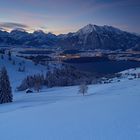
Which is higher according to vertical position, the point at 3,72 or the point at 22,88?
the point at 3,72

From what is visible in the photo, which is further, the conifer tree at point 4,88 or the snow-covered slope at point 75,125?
the conifer tree at point 4,88

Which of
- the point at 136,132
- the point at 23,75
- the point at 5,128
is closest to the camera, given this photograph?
the point at 136,132

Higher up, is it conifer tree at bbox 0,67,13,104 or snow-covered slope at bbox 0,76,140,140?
snow-covered slope at bbox 0,76,140,140

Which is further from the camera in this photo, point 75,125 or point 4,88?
point 4,88

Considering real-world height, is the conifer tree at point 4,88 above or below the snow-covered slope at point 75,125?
below

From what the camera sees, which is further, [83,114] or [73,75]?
[73,75]

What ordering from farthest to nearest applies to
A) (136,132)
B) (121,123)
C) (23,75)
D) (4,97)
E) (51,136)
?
(23,75), (4,97), (121,123), (51,136), (136,132)

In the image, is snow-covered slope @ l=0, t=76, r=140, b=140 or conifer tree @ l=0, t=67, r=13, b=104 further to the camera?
conifer tree @ l=0, t=67, r=13, b=104

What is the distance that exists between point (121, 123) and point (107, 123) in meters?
1.06

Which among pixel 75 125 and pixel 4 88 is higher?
pixel 75 125

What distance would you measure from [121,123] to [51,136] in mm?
5501

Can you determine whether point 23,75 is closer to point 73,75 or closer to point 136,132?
point 73,75

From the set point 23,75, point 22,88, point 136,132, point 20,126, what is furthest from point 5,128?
point 23,75

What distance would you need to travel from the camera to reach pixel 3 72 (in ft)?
206
